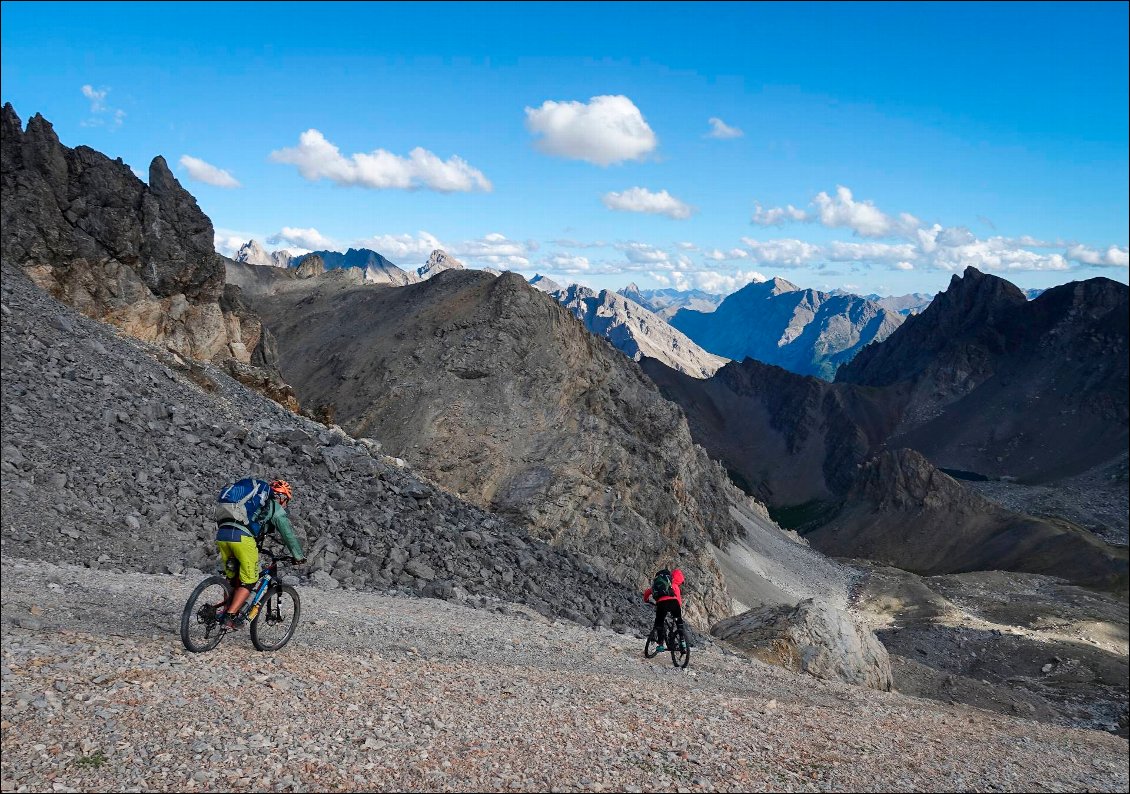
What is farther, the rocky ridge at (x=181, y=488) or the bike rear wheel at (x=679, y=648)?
the bike rear wheel at (x=679, y=648)

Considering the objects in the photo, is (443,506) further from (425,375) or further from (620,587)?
(425,375)

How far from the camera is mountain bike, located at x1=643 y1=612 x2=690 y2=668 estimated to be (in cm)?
1711

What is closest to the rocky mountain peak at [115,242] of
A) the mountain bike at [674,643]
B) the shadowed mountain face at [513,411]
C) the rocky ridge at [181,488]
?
the shadowed mountain face at [513,411]

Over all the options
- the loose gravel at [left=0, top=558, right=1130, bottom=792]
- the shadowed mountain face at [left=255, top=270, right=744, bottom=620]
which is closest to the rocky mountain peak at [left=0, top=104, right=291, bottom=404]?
the shadowed mountain face at [left=255, top=270, right=744, bottom=620]

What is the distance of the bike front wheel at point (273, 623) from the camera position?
10.7m

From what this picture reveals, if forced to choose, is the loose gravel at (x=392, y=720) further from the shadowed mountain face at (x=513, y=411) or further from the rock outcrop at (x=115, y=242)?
the shadowed mountain face at (x=513, y=411)

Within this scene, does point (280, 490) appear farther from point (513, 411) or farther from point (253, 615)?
point (513, 411)

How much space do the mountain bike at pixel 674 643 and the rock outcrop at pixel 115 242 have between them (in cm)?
2736

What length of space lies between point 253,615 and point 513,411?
108 feet

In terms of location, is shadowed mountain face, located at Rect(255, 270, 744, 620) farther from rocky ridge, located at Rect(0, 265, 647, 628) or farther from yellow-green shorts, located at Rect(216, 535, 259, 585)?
yellow-green shorts, located at Rect(216, 535, 259, 585)

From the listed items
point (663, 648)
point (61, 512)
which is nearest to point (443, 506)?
point (663, 648)

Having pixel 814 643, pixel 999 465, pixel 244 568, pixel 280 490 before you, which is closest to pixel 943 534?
pixel 999 465

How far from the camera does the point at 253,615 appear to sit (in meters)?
10.4

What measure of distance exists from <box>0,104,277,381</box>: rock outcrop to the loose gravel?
75.8 ft
